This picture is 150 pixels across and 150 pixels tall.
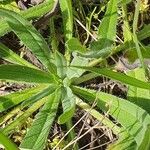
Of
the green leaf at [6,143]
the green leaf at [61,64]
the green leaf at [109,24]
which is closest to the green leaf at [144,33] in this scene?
the green leaf at [109,24]

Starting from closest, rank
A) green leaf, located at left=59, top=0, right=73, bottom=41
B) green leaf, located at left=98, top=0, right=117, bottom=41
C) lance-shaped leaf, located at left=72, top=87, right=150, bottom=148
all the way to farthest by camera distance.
Answer: lance-shaped leaf, located at left=72, top=87, right=150, bottom=148
green leaf, located at left=98, top=0, right=117, bottom=41
green leaf, located at left=59, top=0, right=73, bottom=41

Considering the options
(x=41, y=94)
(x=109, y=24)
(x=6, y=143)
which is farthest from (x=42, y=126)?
(x=109, y=24)

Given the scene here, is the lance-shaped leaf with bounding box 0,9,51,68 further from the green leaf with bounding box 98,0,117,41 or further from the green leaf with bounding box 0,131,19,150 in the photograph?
the green leaf with bounding box 0,131,19,150

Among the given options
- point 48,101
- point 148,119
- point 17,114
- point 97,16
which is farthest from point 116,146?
point 97,16

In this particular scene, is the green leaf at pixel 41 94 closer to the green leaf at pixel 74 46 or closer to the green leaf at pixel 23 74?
the green leaf at pixel 23 74

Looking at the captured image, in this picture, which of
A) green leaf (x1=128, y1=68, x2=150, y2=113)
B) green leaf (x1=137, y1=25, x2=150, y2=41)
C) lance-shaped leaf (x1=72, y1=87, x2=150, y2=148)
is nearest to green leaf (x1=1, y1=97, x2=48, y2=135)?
lance-shaped leaf (x1=72, y1=87, x2=150, y2=148)

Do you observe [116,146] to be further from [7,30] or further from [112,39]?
[7,30]

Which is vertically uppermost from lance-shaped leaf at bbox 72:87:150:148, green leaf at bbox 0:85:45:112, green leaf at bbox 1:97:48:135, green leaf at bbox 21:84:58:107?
green leaf at bbox 0:85:45:112
